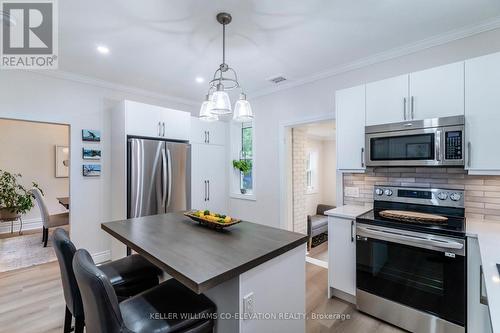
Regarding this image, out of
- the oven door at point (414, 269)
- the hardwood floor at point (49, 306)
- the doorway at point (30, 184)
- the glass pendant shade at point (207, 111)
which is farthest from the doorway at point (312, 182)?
the doorway at point (30, 184)

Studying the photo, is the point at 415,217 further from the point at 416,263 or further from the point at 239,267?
the point at 239,267

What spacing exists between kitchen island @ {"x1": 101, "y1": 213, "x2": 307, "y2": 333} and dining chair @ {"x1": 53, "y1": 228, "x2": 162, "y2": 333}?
0.28 m

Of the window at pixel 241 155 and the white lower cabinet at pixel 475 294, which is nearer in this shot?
the white lower cabinet at pixel 475 294

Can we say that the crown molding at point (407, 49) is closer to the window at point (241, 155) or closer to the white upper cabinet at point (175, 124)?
the window at point (241, 155)

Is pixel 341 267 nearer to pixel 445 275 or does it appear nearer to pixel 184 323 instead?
pixel 445 275

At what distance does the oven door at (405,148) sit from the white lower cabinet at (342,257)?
711 mm

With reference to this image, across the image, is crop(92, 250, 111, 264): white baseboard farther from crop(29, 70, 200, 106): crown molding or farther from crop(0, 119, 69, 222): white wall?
crop(0, 119, 69, 222): white wall

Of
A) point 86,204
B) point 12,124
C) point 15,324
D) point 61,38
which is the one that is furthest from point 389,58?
point 12,124

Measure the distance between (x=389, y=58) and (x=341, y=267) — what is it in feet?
7.88

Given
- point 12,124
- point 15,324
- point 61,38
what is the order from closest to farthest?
point 15,324 → point 61,38 → point 12,124

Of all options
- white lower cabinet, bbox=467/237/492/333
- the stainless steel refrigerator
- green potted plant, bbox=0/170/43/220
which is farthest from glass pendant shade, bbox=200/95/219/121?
green potted plant, bbox=0/170/43/220

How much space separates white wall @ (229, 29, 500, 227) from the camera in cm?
233

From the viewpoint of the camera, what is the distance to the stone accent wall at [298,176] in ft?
13.3

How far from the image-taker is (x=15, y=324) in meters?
2.15
